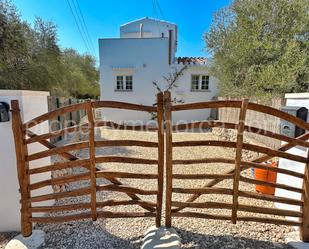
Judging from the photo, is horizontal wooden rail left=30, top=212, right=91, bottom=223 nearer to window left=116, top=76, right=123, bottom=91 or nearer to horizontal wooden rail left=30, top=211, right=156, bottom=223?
horizontal wooden rail left=30, top=211, right=156, bottom=223

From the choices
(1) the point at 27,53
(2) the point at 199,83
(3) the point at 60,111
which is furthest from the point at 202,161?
(2) the point at 199,83

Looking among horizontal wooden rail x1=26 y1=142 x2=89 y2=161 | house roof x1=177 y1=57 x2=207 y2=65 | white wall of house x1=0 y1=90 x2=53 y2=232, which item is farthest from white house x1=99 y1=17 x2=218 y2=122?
horizontal wooden rail x1=26 y1=142 x2=89 y2=161

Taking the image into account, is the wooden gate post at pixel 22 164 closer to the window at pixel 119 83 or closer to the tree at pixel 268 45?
the tree at pixel 268 45

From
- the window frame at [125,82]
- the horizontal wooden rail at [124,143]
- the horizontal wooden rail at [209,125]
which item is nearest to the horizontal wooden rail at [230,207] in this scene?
the horizontal wooden rail at [124,143]

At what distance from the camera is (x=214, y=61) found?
991 cm

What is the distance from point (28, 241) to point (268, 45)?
8.54m

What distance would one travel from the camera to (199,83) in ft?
43.9

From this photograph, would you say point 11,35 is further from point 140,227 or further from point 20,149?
point 140,227

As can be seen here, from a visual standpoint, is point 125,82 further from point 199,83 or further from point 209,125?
point 209,125

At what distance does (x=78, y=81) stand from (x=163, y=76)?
12450mm

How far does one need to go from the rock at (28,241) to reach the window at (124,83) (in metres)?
11.6

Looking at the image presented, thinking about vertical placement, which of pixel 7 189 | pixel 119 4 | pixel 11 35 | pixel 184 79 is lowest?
pixel 7 189

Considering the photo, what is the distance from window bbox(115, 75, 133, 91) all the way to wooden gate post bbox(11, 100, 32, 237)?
37.5 ft


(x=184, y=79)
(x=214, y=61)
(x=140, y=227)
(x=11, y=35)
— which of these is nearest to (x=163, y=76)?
(x=184, y=79)
